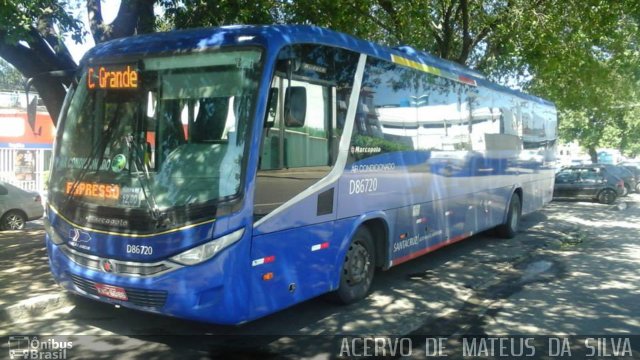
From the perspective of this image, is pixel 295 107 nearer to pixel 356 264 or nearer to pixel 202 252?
pixel 202 252

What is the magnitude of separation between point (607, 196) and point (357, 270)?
18.1m

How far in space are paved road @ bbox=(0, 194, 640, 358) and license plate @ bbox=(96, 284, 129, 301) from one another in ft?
1.65

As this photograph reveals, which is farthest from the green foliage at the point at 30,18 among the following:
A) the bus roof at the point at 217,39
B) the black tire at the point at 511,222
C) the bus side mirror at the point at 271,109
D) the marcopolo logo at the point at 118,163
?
the black tire at the point at 511,222

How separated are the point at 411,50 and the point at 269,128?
12.5 ft

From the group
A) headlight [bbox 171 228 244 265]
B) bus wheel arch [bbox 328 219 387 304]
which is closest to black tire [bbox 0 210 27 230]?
bus wheel arch [bbox 328 219 387 304]

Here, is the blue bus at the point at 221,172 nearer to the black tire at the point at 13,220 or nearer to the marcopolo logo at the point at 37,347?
the marcopolo logo at the point at 37,347

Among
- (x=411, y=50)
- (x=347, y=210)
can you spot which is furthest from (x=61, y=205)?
(x=411, y=50)

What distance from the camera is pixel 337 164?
5910 millimetres

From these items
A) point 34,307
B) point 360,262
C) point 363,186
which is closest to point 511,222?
point 360,262

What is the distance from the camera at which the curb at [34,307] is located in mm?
5629

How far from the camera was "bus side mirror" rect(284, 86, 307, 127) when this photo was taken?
5035 mm

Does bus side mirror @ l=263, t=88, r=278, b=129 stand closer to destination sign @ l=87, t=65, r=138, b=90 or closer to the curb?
destination sign @ l=87, t=65, r=138, b=90

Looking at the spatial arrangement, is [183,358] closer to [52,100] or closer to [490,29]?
[52,100]

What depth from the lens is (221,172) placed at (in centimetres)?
469
